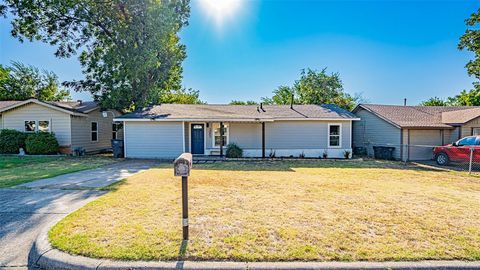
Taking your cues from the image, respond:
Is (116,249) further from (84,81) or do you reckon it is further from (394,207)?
(84,81)

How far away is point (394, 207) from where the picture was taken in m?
5.05

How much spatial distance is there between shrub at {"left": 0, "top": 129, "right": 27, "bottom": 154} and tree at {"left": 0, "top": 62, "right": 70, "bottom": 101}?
64.6ft

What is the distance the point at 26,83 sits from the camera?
108ft

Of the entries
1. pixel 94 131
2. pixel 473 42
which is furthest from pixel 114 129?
pixel 473 42

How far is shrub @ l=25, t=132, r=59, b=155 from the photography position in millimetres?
15656

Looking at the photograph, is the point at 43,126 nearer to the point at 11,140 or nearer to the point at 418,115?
the point at 11,140

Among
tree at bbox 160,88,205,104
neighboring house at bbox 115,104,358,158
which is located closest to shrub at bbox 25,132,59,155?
neighboring house at bbox 115,104,358,158

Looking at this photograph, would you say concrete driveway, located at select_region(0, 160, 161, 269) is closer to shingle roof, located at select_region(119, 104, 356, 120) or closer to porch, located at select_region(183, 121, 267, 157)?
shingle roof, located at select_region(119, 104, 356, 120)

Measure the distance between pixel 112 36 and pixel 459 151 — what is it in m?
22.1

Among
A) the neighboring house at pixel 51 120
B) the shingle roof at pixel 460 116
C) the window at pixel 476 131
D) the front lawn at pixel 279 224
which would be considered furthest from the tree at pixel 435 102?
the neighboring house at pixel 51 120

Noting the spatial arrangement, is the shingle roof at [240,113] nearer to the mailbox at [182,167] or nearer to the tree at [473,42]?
the tree at [473,42]

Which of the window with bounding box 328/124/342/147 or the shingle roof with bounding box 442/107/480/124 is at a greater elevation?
the shingle roof with bounding box 442/107/480/124

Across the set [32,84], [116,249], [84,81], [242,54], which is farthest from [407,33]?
[32,84]

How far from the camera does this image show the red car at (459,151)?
11.5 metres
